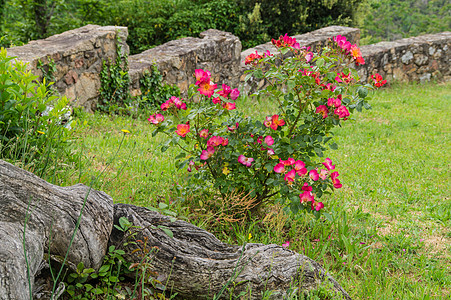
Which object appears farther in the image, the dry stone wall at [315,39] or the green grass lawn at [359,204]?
the dry stone wall at [315,39]

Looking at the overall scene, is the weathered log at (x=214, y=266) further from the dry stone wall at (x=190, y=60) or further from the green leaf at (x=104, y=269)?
the dry stone wall at (x=190, y=60)

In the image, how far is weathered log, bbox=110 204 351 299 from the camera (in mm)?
2107

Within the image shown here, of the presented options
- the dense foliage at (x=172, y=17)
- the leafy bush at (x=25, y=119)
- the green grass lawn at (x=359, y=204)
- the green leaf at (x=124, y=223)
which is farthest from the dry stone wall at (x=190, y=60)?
the green leaf at (x=124, y=223)

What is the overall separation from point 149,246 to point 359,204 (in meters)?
2.48

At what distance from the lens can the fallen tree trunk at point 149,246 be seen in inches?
69.5

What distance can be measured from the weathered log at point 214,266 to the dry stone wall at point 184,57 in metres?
1.82

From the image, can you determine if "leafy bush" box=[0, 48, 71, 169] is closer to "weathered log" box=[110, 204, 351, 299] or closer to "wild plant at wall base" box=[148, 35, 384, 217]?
"wild plant at wall base" box=[148, 35, 384, 217]

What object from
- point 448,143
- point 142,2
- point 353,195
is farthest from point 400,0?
point 353,195

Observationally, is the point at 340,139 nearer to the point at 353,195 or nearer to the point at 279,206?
the point at 353,195

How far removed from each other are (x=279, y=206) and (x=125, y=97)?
11.9ft


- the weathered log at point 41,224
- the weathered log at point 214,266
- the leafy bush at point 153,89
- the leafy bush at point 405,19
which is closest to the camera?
the weathered log at point 41,224

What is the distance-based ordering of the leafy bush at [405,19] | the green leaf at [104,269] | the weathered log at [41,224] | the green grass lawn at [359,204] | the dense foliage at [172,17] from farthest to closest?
the leafy bush at [405,19] → the dense foliage at [172,17] → the green grass lawn at [359,204] → the green leaf at [104,269] → the weathered log at [41,224]

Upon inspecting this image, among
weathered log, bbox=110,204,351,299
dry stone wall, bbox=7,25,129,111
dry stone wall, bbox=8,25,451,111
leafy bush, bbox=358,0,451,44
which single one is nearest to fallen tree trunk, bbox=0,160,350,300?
weathered log, bbox=110,204,351,299

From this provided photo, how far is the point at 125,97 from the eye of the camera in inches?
245
